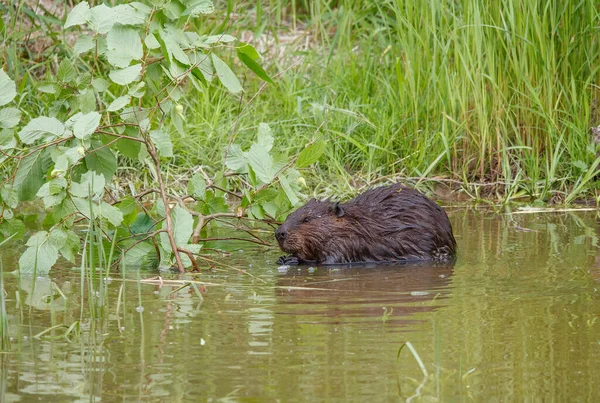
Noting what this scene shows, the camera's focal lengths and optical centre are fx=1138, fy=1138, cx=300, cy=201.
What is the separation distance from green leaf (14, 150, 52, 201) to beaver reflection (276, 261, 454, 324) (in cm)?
121

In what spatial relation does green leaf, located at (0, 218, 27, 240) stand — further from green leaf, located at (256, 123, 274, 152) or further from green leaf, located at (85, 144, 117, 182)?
green leaf, located at (256, 123, 274, 152)

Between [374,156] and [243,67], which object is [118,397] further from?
[243,67]

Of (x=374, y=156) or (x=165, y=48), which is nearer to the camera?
(x=165, y=48)

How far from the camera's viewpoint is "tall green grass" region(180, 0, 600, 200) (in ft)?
24.7

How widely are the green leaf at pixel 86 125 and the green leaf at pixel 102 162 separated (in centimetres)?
25

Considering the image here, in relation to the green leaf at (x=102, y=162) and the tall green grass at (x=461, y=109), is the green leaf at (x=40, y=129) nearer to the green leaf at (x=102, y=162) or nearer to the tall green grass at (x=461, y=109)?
the green leaf at (x=102, y=162)

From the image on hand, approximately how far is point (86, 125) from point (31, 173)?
0.49 m

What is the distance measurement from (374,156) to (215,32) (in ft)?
6.10

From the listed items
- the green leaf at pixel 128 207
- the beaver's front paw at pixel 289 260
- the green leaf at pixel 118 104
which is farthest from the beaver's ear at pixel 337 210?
the green leaf at pixel 118 104

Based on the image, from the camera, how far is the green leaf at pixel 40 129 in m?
4.99

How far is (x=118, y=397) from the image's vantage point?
10.7 feet

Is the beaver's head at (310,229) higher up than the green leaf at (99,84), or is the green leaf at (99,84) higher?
the green leaf at (99,84)

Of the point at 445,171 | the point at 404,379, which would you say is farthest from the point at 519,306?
the point at 445,171

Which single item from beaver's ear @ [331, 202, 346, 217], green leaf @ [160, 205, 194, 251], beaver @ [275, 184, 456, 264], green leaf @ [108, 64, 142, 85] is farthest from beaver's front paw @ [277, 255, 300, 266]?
green leaf @ [108, 64, 142, 85]
